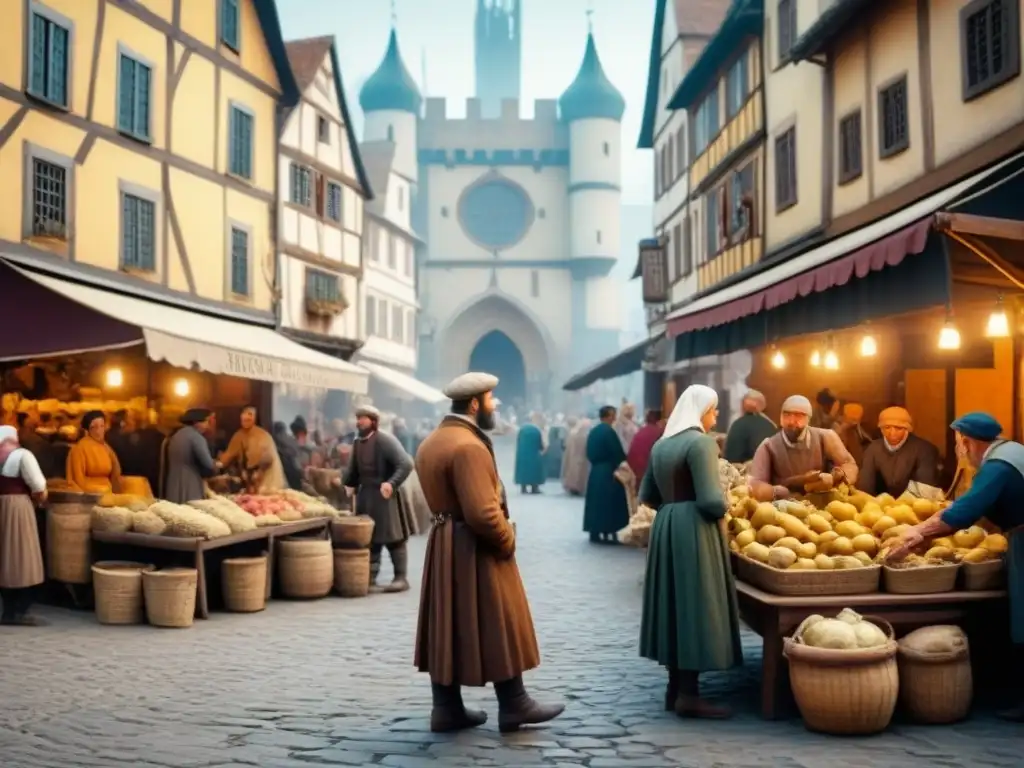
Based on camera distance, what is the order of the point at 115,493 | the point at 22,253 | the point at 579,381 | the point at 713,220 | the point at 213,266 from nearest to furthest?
the point at 115,493 < the point at 22,253 < the point at 213,266 < the point at 713,220 < the point at 579,381

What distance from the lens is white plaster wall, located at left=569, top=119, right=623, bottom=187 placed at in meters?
48.3

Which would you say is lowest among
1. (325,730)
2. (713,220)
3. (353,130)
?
(325,730)

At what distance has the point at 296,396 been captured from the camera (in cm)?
3300

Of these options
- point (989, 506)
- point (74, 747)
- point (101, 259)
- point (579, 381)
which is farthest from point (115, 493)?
point (579, 381)

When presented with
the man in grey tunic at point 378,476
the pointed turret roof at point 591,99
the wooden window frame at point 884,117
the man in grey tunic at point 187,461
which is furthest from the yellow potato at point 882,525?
the pointed turret roof at point 591,99

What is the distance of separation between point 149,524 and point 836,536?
20.4 feet

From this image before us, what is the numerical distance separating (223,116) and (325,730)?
1500 centimetres

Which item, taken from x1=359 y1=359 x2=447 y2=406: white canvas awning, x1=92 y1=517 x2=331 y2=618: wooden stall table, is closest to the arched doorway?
x1=359 y1=359 x2=447 y2=406: white canvas awning

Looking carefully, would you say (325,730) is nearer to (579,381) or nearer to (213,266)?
(213,266)

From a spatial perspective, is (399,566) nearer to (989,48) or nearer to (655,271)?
(989,48)

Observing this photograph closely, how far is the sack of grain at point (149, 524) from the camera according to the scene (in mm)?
10453

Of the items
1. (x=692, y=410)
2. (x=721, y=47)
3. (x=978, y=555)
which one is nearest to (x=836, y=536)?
(x=978, y=555)

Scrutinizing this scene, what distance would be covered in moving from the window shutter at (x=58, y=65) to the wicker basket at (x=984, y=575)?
1248cm

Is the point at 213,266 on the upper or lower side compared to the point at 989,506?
upper
